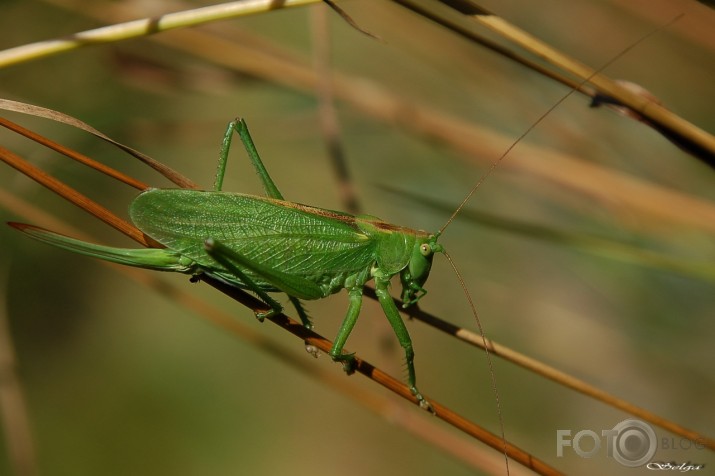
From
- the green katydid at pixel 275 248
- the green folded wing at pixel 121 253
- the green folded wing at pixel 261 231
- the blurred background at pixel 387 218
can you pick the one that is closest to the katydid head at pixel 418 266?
the green katydid at pixel 275 248

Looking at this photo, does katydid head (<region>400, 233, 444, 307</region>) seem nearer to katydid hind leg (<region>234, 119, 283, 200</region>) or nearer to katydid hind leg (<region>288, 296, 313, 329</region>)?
katydid hind leg (<region>288, 296, 313, 329</region>)

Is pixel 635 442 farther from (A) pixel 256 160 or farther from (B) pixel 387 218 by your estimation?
(B) pixel 387 218

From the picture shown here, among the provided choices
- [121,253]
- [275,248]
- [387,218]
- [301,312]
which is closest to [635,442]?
[301,312]

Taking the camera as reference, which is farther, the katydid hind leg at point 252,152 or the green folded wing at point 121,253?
the katydid hind leg at point 252,152

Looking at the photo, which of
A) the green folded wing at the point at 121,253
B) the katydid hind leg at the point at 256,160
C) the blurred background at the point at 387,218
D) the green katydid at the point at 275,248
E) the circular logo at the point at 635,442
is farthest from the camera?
the blurred background at the point at 387,218

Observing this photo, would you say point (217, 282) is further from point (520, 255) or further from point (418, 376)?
point (418, 376)

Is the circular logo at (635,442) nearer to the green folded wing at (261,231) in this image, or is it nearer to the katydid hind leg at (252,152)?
the green folded wing at (261,231)

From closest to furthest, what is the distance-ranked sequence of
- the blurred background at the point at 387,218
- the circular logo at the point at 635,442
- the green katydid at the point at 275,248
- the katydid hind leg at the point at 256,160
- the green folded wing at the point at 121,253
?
the green folded wing at the point at 121,253 → the green katydid at the point at 275,248 → the circular logo at the point at 635,442 → the katydid hind leg at the point at 256,160 → the blurred background at the point at 387,218
